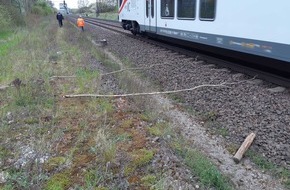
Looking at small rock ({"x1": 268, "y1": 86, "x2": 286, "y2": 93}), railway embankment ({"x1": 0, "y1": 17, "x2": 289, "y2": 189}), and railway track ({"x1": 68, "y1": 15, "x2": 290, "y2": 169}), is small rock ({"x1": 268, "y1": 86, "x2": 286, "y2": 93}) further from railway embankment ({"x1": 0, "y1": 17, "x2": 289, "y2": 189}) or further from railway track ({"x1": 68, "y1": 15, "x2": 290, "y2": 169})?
railway embankment ({"x1": 0, "y1": 17, "x2": 289, "y2": 189})

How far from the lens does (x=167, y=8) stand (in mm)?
12242

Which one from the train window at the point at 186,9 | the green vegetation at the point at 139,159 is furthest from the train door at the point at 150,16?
the green vegetation at the point at 139,159

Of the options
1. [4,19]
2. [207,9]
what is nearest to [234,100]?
[207,9]

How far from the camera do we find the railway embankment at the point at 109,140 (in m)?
3.48

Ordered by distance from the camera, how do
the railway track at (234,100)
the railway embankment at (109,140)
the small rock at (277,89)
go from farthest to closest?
the small rock at (277,89) < the railway track at (234,100) < the railway embankment at (109,140)

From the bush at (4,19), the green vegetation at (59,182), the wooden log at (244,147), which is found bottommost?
the wooden log at (244,147)

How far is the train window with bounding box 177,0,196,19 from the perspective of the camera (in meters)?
9.80

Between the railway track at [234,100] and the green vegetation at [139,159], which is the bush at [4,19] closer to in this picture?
the railway track at [234,100]

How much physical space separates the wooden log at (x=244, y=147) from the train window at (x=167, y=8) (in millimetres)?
8086

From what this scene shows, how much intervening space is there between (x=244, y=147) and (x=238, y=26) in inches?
168

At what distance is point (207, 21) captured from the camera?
29.5 feet

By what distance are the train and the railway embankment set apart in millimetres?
1189

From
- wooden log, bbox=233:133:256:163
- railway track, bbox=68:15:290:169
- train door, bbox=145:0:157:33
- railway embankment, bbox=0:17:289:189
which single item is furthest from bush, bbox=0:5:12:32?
wooden log, bbox=233:133:256:163

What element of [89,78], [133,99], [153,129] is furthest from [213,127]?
[89,78]
